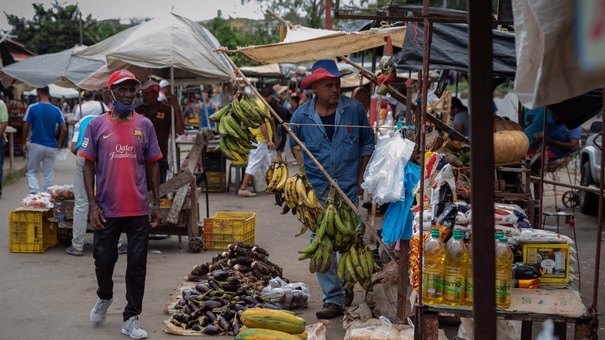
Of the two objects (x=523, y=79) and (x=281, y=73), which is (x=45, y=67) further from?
(x=523, y=79)

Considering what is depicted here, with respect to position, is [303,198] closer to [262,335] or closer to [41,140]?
[262,335]

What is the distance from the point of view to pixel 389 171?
688 centimetres

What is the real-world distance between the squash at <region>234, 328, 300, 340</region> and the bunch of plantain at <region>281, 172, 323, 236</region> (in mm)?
1435

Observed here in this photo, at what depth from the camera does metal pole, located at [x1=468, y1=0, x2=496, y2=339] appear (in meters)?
2.48

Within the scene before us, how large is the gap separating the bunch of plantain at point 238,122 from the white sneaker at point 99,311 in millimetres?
1853

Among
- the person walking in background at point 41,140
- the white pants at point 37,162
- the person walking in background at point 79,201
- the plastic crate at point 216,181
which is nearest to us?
the person walking in background at point 79,201

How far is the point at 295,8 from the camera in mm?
37062

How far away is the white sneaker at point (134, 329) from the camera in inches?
270

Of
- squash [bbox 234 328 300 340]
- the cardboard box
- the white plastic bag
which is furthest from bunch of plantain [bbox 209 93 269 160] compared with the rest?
the cardboard box

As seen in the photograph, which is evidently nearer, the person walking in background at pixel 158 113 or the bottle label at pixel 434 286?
the bottle label at pixel 434 286

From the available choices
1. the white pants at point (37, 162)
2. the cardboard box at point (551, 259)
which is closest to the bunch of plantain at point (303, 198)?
the cardboard box at point (551, 259)

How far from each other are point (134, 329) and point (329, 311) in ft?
6.08

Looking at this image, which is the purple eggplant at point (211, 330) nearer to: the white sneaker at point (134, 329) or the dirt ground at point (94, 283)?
the dirt ground at point (94, 283)

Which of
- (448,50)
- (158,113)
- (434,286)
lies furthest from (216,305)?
(158,113)
